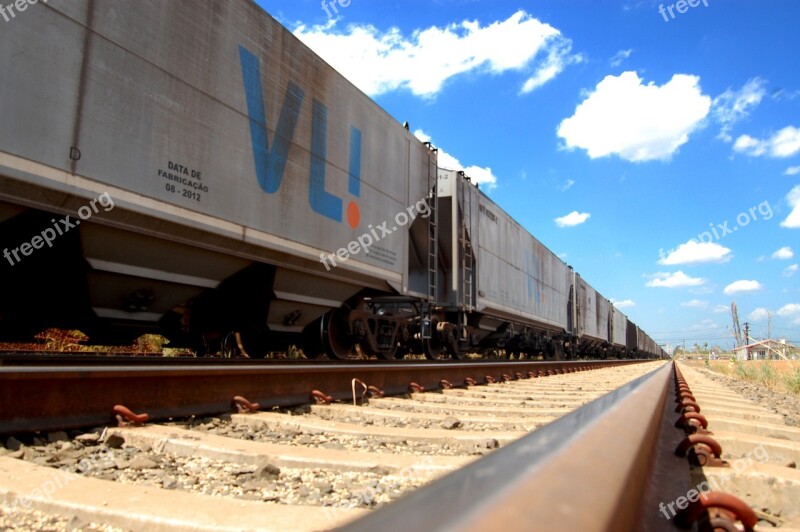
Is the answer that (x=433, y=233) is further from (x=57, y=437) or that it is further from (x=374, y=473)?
(x=374, y=473)

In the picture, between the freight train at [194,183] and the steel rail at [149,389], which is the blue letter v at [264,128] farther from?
the steel rail at [149,389]

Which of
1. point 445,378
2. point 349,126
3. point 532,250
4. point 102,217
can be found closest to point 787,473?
point 445,378

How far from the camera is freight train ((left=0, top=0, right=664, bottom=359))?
375 centimetres

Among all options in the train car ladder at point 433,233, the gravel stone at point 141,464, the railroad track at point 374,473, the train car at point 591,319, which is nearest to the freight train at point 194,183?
the train car ladder at point 433,233

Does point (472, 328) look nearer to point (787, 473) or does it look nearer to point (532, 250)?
point (532, 250)

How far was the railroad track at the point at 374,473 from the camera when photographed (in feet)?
2.00

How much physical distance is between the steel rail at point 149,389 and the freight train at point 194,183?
154 centimetres

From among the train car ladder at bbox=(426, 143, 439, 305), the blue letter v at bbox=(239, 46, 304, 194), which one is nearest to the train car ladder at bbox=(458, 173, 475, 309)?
the train car ladder at bbox=(426, 143, 439, 305)

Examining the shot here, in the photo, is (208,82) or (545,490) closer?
(545,490)

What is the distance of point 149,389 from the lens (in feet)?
9.27

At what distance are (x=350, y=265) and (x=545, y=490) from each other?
621 cm

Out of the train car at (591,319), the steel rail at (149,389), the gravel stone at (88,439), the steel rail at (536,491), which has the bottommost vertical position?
the gravel stone at (88,439)

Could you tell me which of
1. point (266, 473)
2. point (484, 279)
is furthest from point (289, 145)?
point (484, 279)

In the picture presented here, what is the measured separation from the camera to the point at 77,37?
3809 millimetres
